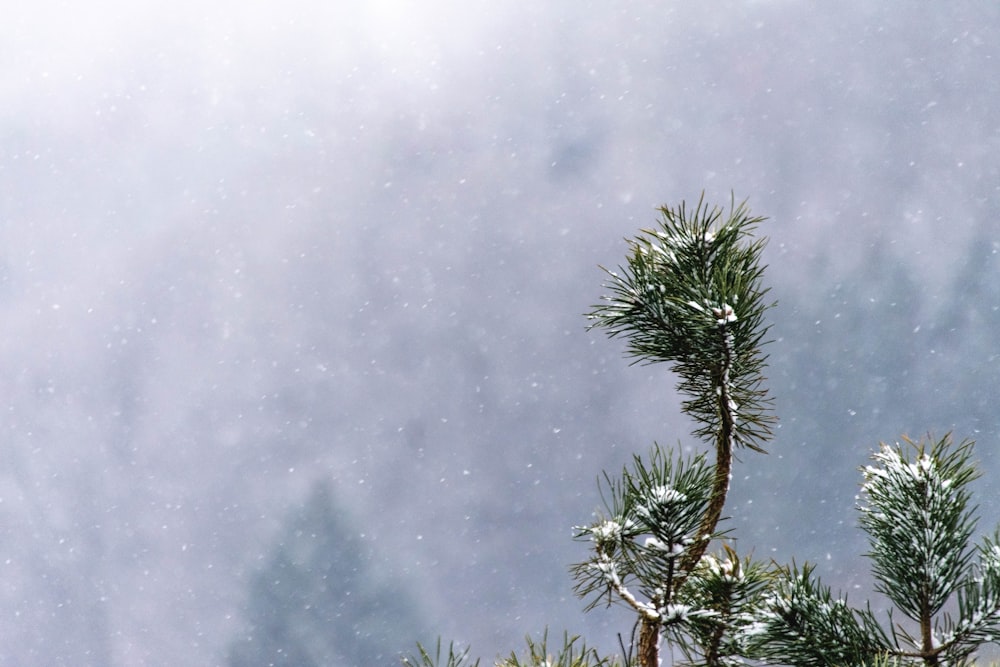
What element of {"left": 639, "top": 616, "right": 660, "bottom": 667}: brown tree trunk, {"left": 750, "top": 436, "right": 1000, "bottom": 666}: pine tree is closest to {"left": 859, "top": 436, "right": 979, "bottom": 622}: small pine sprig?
{"left": 750, "top": 436, "right": 1000, "bottom": 666}: pine tree

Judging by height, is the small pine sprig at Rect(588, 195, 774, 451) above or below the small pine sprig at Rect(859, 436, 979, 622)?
above

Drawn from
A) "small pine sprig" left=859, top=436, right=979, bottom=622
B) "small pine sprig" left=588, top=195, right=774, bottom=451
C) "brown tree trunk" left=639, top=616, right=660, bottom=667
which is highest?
"small pine sprig" left=588, top=195, right=774, bottom=451

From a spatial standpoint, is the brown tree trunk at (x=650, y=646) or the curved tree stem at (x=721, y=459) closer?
the brown tree trunk at (x=650, y=646)

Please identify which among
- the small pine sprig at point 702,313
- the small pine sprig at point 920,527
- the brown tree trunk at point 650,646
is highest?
the small pine sprig at point 702,313

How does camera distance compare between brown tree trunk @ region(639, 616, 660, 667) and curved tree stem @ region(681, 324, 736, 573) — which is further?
curved tree stem @ region(681, 324, 736, 573)

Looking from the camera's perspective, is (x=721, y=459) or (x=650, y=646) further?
(x=721, y=459)

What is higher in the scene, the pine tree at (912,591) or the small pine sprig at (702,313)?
the small pine sprig at (702,313)

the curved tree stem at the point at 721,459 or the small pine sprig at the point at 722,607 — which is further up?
the curved tree stem at the point at 721,459

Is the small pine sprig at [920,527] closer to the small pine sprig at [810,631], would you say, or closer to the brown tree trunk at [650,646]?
the small pine sprig at [810,631]

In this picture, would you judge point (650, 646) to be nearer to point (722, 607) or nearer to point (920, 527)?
point (722, 607)

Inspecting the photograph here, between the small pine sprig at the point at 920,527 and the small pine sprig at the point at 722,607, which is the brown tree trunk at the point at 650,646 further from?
the small pine sprig at the point at 920,527

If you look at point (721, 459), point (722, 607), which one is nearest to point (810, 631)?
point (722, 607)

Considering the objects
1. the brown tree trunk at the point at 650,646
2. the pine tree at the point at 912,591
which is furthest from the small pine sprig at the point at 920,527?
the brown tree trunk at the point at 650,646

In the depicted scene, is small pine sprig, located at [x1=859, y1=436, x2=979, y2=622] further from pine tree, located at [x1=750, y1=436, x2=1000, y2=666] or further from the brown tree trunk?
the brown tree trunk
